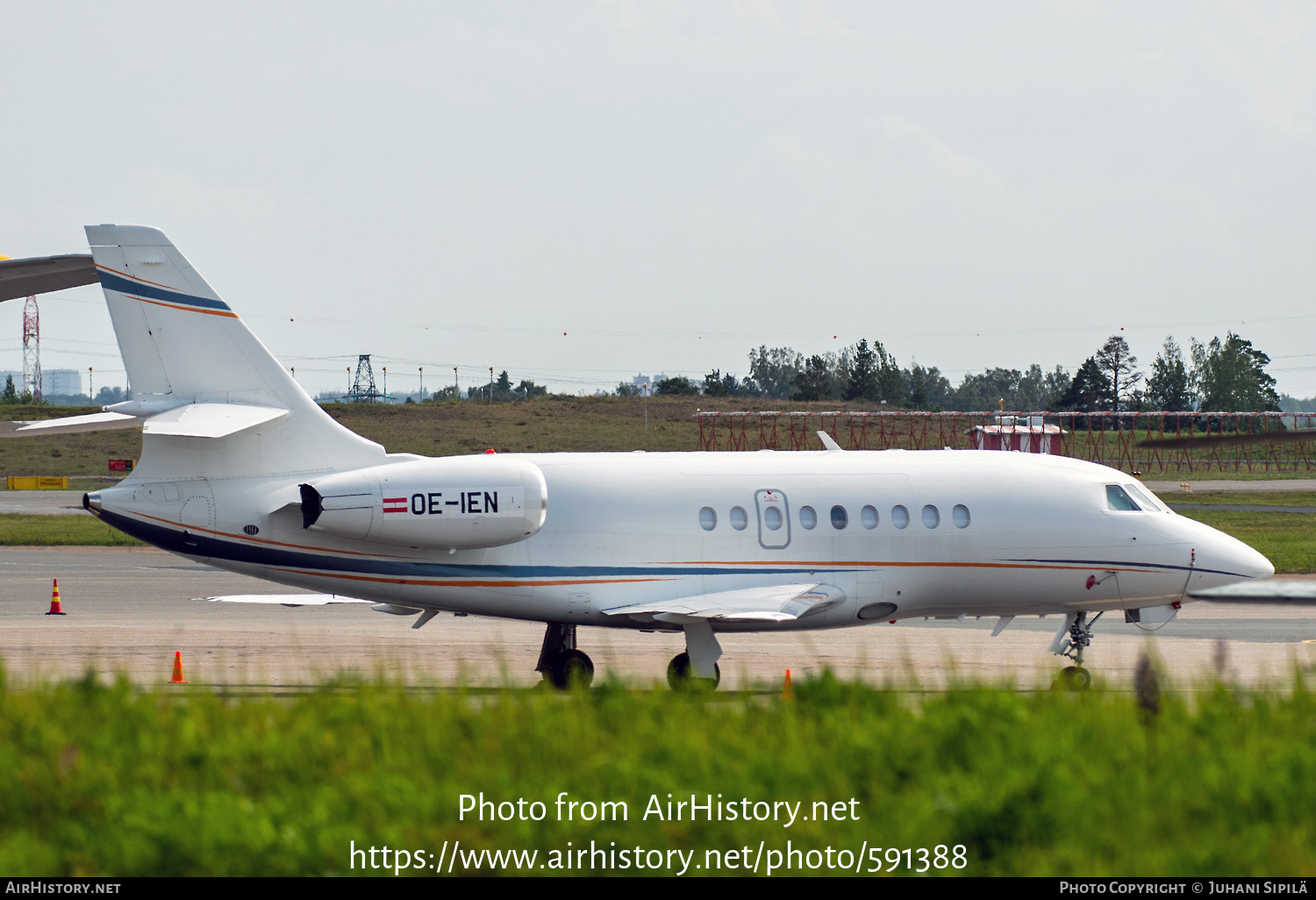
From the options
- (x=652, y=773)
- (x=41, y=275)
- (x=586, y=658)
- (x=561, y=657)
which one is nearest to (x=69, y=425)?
(x=41, y=275)

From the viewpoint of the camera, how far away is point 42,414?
8975cm

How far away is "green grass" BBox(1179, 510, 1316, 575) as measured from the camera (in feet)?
101

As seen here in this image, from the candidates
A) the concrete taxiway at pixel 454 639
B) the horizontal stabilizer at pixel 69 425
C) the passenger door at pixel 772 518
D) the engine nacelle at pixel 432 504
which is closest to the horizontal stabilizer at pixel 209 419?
the horizontal stabilizer at pixel 69 425

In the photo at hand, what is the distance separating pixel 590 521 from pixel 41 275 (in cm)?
686

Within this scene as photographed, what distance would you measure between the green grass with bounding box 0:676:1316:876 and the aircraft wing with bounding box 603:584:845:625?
871cm

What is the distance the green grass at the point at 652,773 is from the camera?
5215 mm

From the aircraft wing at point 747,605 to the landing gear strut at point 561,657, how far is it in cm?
119

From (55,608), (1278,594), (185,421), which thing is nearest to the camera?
(1278,594)

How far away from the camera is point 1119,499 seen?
18.2 metres

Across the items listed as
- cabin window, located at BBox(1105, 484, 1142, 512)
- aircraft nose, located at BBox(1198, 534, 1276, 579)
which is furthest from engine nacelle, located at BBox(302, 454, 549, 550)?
aircraft nose, located at BBox(1198, 534, 1276, 579)

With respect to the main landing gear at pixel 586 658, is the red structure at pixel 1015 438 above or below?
above

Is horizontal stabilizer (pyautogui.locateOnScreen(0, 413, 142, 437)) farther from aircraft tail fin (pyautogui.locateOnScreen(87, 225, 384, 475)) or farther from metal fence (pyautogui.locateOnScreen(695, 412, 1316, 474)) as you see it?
metal fence (pyautogui.locateOnScreen(695, 412, 1316, 474))

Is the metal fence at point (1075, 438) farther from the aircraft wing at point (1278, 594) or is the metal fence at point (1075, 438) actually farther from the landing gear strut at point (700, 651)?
the aircraft wing at point (1278, 594)

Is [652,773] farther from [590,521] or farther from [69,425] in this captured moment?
[69,425]
